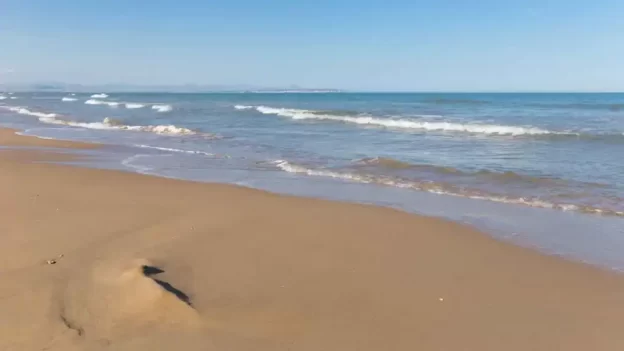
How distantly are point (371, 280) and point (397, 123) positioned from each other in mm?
21035

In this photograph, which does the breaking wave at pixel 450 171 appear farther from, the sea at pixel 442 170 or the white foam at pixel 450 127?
the white foam at pixel 450 127

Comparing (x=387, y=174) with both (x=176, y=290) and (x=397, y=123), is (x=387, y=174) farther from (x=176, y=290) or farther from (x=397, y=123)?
(x=397, y=123)

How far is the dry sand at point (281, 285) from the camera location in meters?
3.37

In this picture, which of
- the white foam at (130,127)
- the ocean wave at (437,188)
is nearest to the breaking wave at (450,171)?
the ocean wave at (437,188)

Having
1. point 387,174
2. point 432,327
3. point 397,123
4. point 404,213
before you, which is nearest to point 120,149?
point 387,174

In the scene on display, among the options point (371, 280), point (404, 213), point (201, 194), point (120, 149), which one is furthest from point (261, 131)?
point (371, 280)

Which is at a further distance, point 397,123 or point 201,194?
point 397,123

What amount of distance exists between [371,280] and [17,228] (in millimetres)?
4281

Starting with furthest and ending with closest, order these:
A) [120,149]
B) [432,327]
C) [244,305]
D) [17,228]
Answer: [120,149], [17,228], [244,305], [432,327]

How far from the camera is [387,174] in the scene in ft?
32.8

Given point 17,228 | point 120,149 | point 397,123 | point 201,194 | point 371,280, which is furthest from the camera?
point 397,123

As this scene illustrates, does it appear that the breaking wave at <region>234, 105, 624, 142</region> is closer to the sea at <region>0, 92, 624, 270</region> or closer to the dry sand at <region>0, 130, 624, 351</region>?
the sea at <region>0, 92, 624, 270</region>

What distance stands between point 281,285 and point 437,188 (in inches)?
204

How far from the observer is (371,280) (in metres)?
4.36
